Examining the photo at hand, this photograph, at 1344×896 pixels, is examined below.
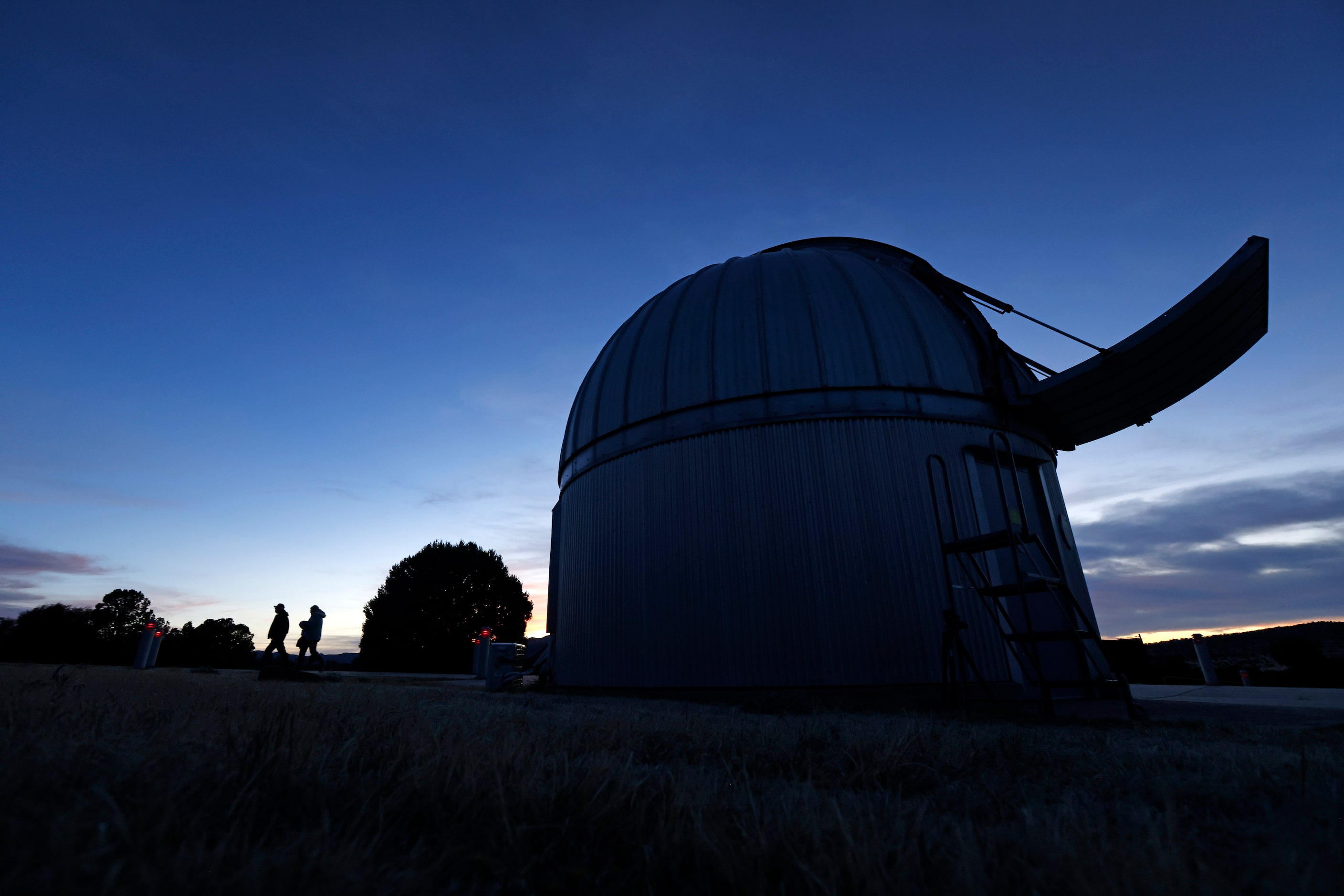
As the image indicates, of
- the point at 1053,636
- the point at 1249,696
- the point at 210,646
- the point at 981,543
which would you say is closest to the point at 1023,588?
the point at 1053,636

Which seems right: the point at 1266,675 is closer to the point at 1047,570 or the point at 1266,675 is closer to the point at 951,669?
the point at 1047,570

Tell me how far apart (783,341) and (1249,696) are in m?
9.86

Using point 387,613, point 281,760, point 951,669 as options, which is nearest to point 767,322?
point 951,669

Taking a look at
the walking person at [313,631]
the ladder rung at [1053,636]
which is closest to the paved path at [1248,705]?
the ladder rung at [1053,636]

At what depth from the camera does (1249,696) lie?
32.6 ft

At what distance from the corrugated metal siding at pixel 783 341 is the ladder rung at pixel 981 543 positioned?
285 centimetres

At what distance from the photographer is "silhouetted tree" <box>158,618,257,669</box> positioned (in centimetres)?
3953

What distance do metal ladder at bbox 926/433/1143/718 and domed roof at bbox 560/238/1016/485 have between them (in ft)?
5.55

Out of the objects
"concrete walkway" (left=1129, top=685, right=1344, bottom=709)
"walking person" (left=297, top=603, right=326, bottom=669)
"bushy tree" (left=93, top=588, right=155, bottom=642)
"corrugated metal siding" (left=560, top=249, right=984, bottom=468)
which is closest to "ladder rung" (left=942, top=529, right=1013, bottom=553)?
"corrugated metal siding" (left=560, top=249, right=984, bottom=468)

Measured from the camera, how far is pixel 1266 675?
19578mm

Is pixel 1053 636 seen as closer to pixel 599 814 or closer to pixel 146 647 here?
pixel 599 814

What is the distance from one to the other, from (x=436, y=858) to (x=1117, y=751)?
3.82 m

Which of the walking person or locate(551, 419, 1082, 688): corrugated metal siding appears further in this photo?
the walking person

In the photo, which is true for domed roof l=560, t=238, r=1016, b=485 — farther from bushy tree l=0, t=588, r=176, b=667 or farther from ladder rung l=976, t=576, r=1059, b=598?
bushy tree l=0, t=588, r=176, b=667
